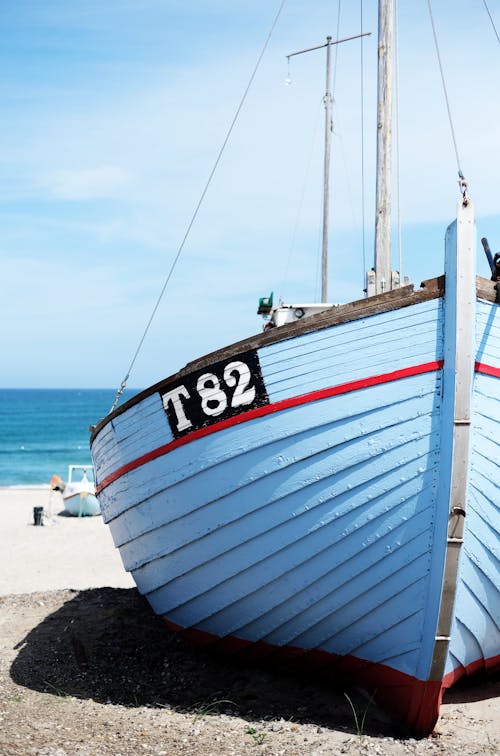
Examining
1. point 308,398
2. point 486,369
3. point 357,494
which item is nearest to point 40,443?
point 308,398

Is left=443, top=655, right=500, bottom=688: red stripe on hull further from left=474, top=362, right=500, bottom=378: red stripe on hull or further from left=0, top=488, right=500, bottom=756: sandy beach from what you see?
left=474, top=362, right=500, bottom=378: red stripe on hull

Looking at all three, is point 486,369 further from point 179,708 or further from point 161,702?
point 161,702

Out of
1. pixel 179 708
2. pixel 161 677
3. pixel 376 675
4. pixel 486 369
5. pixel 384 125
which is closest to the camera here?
pixel 486 369

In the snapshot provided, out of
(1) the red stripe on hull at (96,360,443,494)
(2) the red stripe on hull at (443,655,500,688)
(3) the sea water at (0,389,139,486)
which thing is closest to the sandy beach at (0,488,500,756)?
(2) the red stripe on hull at (443,655,500,688)

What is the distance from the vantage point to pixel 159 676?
19.5ft

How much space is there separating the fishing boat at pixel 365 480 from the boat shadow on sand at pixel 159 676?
229 mm

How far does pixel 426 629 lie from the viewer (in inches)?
187

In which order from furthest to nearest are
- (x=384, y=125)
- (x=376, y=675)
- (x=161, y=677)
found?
1. (x=384, y=125)
2. (x=161, y=677)
3. (x=376, y=675)

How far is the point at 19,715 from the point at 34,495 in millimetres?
18960

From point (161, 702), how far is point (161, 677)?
472mm

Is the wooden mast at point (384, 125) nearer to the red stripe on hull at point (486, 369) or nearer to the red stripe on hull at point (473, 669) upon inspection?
the red stripe on hull at point (486, 369)

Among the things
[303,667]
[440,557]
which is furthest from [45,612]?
[440,557]

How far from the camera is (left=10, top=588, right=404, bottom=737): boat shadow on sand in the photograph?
515 centimetres

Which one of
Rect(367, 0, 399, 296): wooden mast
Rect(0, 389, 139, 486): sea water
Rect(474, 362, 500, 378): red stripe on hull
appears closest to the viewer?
Rect(474, 362, 500, 378): red stripe on hull
